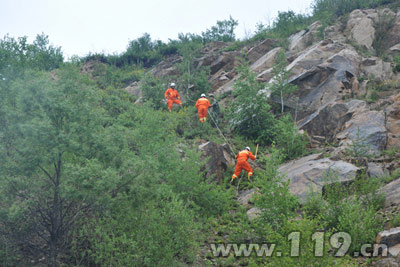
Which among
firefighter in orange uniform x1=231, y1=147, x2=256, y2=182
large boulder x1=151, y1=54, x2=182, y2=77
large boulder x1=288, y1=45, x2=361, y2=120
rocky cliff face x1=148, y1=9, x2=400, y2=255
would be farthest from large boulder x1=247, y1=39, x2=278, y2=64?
firefighter in orange uniform x1=231, y1=147, x2=256, y2=182

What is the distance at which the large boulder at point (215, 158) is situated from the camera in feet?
45.3

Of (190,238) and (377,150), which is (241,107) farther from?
(190,238)

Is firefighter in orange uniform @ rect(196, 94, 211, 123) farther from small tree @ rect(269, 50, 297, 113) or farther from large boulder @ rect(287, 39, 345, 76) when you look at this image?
large boulder @ rect(287, 39, 345, 76)

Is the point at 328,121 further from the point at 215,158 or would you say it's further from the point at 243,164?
the point at 215,158

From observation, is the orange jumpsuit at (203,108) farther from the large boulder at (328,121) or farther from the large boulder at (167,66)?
the large boulder at (167,66)

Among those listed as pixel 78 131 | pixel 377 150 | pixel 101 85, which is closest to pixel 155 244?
pixel 78 131

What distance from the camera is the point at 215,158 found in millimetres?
14164

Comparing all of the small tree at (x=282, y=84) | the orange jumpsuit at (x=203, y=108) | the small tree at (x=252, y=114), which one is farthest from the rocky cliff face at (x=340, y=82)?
the orange jumpsuit at (x=203, y=108)

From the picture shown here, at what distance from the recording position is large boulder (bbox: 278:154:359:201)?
11.0m

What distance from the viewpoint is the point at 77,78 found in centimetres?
863

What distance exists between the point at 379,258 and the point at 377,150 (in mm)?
6349

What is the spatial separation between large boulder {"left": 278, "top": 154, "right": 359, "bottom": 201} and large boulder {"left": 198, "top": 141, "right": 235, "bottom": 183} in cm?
257

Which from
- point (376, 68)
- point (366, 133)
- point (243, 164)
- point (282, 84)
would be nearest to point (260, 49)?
point (376, 68)

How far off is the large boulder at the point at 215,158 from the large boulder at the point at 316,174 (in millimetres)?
2566
